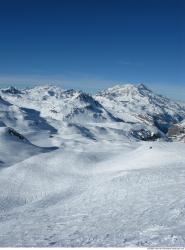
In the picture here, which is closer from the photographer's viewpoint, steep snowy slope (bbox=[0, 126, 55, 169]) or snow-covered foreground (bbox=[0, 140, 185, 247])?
snow-covered foreground (bbox=[0, 140, 185, 247])

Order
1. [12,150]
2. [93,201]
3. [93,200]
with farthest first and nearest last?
[12,150], [93,200], [93,201]

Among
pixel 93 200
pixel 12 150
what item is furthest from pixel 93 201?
pixel 12 150

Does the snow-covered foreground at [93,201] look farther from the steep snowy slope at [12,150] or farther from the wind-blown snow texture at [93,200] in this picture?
the steep snowy slope at [12,150]

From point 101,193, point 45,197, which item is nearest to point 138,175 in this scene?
point 101,193

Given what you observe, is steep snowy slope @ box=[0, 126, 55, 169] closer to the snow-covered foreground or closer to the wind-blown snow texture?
the wind-blown snow texture

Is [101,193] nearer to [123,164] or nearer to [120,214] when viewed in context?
[120,214]

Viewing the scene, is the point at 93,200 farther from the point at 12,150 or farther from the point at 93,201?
the point at 12,150

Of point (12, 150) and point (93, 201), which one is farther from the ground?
point (93, 201)

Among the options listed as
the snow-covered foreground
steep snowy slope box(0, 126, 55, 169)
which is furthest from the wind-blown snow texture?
steep snowy slope box(0, 126, 55, 169)
